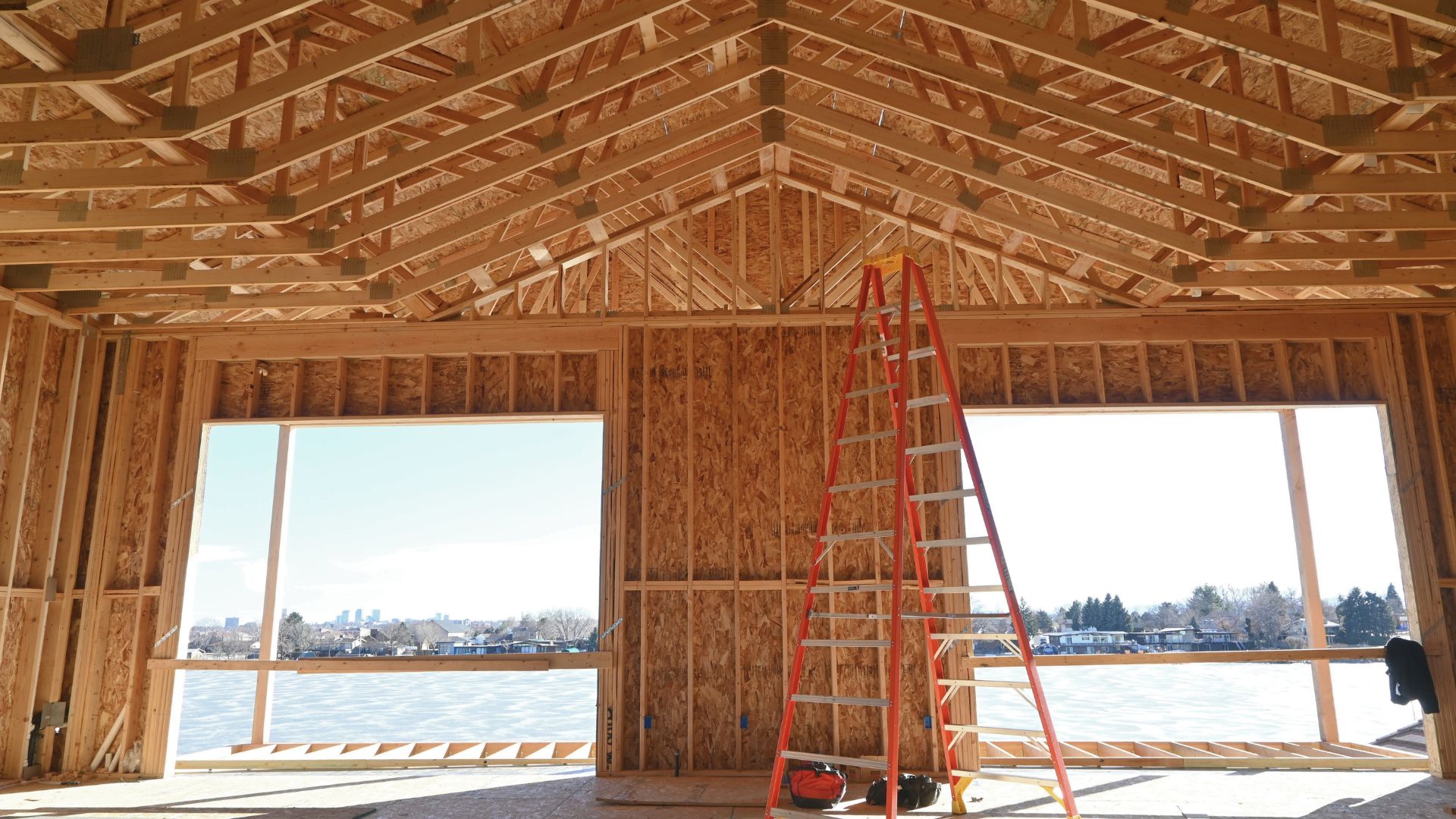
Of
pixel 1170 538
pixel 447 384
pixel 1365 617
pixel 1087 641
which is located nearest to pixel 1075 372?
pixel 447 384

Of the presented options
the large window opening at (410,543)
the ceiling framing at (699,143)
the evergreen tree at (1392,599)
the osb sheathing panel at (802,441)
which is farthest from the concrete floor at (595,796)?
the evergreen tree at (1392,599)

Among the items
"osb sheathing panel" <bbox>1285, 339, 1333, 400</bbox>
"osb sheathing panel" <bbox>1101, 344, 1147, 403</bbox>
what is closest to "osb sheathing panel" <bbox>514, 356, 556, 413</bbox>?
"osb sheathing panel" <bbox>1101, 344, 1147, 403</bbox>

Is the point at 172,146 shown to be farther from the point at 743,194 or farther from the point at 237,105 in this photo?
the point at 743,194

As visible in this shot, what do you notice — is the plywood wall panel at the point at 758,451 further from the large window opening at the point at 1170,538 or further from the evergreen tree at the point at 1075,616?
the evergreen tree at the point at 1075,616

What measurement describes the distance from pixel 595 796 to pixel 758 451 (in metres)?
3.72

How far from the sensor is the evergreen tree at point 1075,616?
2958 cm

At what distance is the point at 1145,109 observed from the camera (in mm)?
7676

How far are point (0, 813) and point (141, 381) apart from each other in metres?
4.56

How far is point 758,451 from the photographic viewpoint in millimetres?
9547

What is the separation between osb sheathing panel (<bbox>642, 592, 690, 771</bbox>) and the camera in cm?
899

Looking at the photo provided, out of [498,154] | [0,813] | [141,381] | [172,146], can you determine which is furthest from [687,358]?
[0,813]

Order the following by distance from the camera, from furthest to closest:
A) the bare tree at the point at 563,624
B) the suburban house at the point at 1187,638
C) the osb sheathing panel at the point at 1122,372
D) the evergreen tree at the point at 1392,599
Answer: the bare tree at the point at 563,624 < the evergreen tree at the point at 1392,599 < the suburban house at the point at 1187,638 < the osb sheathing panel at the point at 1122,372

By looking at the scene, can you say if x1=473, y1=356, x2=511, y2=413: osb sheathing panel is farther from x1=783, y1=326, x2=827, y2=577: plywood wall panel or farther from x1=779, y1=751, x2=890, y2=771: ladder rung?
x1=779, y1=751, x2=890, y2=771: ladder rung

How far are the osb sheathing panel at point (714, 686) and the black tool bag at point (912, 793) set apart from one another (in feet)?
5.96
